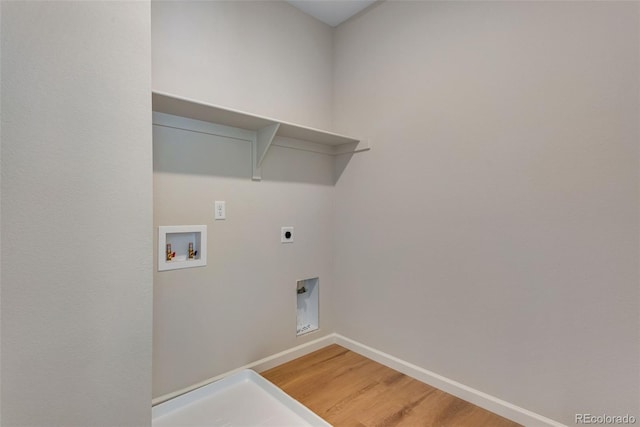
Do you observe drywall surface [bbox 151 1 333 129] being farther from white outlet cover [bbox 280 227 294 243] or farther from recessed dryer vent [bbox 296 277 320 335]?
recessed dryer vent [bbox 296 277 320 335]

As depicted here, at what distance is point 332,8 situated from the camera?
226cm

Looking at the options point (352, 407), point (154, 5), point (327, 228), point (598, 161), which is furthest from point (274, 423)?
point (154, 5)

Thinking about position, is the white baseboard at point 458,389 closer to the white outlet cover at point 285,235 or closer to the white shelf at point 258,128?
the white outlet cover at point 285,235

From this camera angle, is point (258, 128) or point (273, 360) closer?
point (258, 128)

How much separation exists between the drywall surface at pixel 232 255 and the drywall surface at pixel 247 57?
11.8 inches

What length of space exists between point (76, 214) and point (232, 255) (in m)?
1.01

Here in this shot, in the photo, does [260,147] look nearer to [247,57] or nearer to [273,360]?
[247,57]

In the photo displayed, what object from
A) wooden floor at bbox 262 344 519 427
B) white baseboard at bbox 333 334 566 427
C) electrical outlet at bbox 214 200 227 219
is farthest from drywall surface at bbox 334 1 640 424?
electrical outlet at bbox 214 200 227 219

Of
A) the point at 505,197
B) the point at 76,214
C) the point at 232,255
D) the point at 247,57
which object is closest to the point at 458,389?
the point at 505,197

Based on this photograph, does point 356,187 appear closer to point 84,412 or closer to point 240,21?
point 240,21

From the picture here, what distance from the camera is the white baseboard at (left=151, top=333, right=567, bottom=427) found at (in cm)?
152

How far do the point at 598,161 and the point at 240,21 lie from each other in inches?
83.8

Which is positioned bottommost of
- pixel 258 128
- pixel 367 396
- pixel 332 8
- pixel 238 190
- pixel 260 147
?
pixel 367 396

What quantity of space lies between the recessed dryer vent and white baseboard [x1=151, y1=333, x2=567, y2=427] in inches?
5.3
